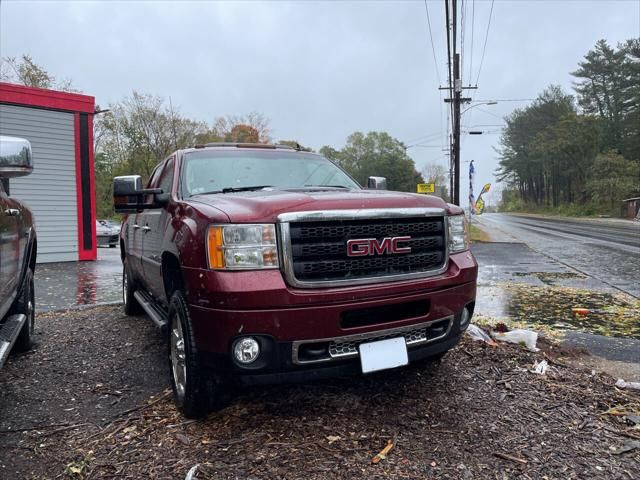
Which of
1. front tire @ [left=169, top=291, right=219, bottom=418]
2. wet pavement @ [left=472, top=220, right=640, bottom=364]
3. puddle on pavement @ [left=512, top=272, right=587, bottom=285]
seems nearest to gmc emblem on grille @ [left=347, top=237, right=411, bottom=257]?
front tire @ [left=169, top=291, right=219, bottom=418]

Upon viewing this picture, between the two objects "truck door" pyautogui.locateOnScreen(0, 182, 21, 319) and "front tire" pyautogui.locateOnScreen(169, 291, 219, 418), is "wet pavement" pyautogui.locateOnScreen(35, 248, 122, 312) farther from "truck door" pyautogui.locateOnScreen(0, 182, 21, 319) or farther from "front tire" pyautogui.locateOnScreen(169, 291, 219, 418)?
"front tire" pyautogui.locateOnScreen(169, 291, 219, 418)

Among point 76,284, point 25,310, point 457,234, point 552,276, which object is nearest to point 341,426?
point 457,234

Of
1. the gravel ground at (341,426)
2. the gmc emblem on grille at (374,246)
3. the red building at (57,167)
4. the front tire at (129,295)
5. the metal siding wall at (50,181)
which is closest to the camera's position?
the gravel ground at (341,426)

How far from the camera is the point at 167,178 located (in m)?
4.60

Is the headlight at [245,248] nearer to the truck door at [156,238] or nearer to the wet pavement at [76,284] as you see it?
the truck door at [156,238]

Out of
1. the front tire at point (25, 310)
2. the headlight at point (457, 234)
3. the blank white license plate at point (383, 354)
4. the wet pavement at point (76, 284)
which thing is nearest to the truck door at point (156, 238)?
the front tire at point (25, 310)

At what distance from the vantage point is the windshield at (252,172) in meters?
4.04

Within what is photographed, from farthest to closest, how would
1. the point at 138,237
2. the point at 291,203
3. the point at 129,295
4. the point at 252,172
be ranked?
the point at 129,295, the point at 138,237, the point at 252,172, the point at 291,203

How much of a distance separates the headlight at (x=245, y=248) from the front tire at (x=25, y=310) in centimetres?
270

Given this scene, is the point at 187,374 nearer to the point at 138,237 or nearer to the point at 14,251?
the point at 14,251

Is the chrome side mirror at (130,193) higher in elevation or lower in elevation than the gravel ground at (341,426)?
higher

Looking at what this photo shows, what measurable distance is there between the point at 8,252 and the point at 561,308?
271 inches

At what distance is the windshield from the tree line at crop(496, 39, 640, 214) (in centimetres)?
5157

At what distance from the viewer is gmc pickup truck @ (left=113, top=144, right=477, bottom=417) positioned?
9.14 feet
